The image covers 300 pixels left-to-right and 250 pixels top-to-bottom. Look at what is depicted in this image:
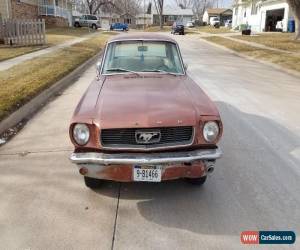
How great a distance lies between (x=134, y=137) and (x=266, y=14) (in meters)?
54.5

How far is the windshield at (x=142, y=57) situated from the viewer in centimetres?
586

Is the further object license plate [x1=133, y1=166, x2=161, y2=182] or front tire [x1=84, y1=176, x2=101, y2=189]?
front tire [x1=84, y1=176, x2=101, y2=189]

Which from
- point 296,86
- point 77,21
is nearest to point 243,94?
point 296,86

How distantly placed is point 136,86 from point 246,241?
2.35 metres

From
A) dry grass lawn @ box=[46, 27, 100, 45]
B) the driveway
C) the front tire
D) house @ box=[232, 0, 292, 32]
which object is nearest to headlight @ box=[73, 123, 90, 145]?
the front tire

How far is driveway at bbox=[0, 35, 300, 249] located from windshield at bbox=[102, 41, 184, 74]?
4.76ft

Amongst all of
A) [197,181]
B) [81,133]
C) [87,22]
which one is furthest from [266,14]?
[81,133]

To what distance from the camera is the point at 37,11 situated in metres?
44.2

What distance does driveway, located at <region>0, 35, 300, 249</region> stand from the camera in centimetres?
374

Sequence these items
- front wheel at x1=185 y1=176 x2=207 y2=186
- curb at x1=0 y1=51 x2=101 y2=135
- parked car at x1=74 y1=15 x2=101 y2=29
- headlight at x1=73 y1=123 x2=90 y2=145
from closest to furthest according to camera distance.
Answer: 1. headlight at x1=73 y1=123 x2=90 y2=145
2. front wheel at x1=185 y1=176 x2=207 y2=186
3. curb at x1=0 y1=51 x2=101 y2=135
4. parked car at x1=74 y1=15 x2=101 y2=29

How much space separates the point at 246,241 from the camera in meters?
3.70

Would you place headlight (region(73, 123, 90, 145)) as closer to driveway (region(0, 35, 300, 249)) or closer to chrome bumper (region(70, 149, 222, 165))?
chrome bumper (region(70, 149, 222, 165))

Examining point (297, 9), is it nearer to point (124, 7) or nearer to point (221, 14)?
point (221, 14)

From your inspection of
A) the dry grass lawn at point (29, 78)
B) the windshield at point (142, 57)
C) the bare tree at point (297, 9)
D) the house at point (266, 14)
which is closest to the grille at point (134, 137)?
the windshield at point (142, 57)
